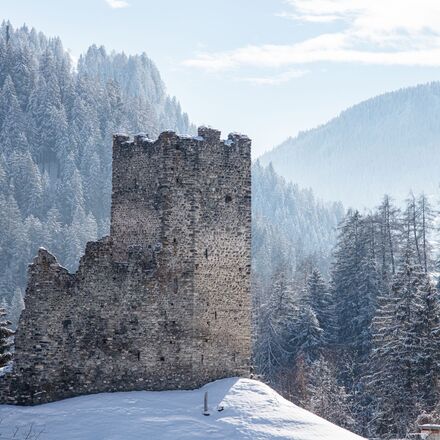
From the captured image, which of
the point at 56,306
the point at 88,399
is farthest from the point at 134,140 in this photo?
the point at 88,399

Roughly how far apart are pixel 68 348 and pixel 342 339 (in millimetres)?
38466

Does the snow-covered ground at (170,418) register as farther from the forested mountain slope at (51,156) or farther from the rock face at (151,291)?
the forested mountain slope at (51,156)

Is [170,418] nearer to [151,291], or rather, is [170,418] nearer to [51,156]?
[151,291]

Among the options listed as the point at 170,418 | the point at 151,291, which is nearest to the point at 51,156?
the point at 151,291

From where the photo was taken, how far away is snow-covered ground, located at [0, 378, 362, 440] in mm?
23484

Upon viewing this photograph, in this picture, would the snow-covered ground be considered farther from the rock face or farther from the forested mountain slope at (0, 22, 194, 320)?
the forested mountain slope at (0, 22, 194, 320)

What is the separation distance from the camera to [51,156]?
175m

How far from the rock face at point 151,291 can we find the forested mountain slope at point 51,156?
293ft

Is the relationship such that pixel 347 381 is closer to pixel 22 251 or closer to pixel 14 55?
pixel 22 251

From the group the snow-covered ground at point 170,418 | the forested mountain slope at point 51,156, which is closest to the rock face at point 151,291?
the snow-covered ground at point 170,418

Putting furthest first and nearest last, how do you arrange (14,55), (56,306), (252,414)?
(14,55) → (56,306) → (252,414)

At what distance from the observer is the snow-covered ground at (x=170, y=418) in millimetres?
23484

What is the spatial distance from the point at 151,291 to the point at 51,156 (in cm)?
15176

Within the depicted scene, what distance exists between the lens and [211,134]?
2792 centimetres
